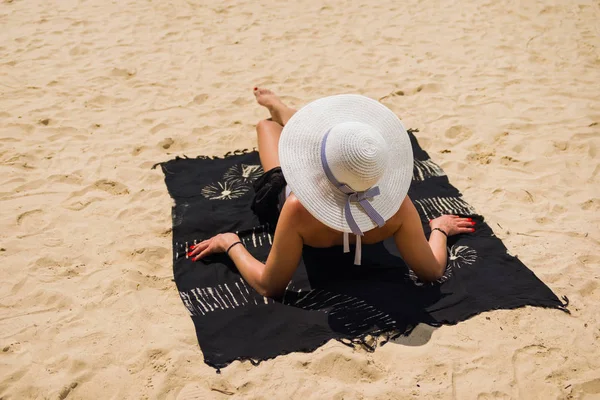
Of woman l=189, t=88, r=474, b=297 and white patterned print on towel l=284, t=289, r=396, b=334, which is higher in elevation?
woman l=189, t=88, r=474, b=297

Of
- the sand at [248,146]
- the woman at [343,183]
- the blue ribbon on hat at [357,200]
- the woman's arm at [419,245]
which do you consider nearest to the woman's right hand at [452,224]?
the woman's arm at [419,245]

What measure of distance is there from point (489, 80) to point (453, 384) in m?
3.56

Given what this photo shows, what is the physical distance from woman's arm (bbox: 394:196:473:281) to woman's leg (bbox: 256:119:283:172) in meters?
0.99

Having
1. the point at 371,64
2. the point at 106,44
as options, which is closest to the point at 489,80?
the point at 371,64

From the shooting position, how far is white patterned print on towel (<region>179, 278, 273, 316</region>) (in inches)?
108

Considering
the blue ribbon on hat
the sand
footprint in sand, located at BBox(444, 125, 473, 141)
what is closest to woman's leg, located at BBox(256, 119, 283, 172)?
the sand

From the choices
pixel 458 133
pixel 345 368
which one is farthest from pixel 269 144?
pixel 458 133

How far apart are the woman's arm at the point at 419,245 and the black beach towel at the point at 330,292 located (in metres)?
0.10

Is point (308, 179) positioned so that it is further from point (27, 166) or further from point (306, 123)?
point (27, 166)

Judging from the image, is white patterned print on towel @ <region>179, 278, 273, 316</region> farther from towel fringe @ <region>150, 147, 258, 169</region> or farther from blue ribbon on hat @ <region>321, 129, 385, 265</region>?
towel fringe @ <region>150, 147, 258, 169</region>

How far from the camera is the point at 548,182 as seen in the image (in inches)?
147

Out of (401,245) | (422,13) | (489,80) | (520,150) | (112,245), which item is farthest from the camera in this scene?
(422,13)

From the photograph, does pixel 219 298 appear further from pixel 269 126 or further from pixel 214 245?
pixel 269 126

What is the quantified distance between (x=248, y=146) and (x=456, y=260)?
1.90 meters
